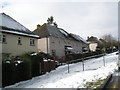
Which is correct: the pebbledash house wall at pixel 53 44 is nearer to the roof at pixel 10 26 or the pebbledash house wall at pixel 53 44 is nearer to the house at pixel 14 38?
the house at pixel 14 38

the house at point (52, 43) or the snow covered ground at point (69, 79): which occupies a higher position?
the house at point (52, 43)

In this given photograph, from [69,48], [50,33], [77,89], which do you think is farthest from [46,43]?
[77,89]

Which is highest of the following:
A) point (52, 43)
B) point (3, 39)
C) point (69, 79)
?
point (3, 39)

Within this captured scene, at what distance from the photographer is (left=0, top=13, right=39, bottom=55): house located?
27.5 meters

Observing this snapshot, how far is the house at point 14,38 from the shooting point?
27.5 metres

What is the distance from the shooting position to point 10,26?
30.4 m

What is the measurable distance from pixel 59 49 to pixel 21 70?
29329 millimetres

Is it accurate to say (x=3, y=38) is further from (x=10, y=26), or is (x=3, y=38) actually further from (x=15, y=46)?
(x=10, y=26)

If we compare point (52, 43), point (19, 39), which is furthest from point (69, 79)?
point (52, 43)

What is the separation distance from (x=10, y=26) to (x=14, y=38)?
2.01 metres

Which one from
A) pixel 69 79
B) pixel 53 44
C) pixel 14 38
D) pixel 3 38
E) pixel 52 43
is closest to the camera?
pixel 69 79

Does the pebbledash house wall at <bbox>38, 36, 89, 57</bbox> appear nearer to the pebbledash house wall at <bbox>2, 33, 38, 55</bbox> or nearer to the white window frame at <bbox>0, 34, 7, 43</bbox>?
the pebbledash house wall at <bbox>2, 33, 38, 55</bbox>

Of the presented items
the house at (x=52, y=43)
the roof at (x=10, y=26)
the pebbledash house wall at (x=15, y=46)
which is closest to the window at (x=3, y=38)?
the pebbledash house wall at (x=15, y=46)

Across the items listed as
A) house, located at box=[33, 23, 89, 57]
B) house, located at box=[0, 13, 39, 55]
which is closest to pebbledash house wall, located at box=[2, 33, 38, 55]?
house, located at box=[0, 13, 39, 55]
